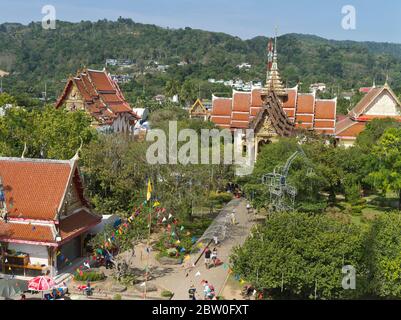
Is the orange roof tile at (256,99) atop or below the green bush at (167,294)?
atop

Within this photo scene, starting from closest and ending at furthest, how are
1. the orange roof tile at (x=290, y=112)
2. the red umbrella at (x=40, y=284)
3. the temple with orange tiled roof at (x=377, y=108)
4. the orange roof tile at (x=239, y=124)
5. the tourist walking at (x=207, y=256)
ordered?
the red umbrella at (x=40, y=284)
the tourist walking at (x=207, y=256)
the orange roof tile at (x=290, y=112)
the orange roof tile at (x=239, y=124)
the temple with orange tiled roof at (x=377, y=108)

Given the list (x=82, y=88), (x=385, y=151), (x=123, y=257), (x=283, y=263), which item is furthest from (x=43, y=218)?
(x=82, y=88)

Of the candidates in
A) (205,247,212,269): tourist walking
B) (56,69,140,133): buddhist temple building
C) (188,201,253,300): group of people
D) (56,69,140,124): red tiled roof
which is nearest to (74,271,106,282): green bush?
(188,201,253,300): group of people

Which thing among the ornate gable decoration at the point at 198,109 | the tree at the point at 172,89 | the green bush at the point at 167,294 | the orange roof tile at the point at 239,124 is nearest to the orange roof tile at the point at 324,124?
the orange roof tile at the point at 239,124

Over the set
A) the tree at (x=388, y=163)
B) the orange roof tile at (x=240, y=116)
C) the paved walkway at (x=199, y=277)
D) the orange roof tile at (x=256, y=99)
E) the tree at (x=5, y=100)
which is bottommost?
the paved walkway at (x=199, y=277)

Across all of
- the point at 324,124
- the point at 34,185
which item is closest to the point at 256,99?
the point at 324,124

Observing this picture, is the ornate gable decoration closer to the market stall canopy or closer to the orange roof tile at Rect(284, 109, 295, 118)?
the orange roof tile at Rect(284, 109, 295, 118)

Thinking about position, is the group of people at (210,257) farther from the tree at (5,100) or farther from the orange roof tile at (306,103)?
the orange roof tile at (306,103)
